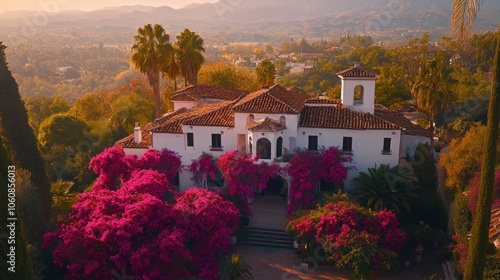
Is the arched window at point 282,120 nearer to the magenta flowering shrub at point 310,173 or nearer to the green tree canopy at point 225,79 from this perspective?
the magenta flowering shrub at point 310,173

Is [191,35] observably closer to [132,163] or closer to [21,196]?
[132,163]

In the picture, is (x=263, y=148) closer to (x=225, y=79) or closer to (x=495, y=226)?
(x=495, y=226)

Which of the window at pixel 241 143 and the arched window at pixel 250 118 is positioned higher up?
the arched window at pixel 250 118

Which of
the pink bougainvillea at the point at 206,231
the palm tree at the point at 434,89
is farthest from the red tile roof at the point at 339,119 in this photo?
the pink bougainvillea at the point at 206,231

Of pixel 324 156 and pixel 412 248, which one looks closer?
pixel 412 248

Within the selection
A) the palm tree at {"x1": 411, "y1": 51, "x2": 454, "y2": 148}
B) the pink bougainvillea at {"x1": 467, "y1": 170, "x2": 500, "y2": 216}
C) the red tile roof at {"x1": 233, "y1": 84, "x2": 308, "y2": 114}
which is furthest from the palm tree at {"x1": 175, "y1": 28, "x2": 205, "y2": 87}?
the pink bougainvillea at {"x1": 467, "y1": 170, "x2": 500, "y2": 216}

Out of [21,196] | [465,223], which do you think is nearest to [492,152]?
[465,223]
